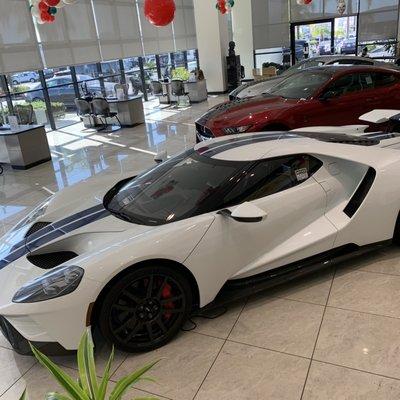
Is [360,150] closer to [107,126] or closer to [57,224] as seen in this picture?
[57,224]

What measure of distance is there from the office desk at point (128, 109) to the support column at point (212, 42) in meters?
4.43

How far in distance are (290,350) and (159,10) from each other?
16.9ft

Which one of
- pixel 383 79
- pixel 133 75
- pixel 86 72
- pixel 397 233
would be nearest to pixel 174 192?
pixel 397 233

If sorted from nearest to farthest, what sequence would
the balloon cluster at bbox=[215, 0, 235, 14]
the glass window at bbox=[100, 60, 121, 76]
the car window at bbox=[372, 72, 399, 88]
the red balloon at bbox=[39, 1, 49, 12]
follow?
the car window at bbox=[372, 72, 399, 88] < the red balloon at bbox=[39, 1, 49, 12] < the balloon cluster at bbox=[215, 0, 235, 14] < the glass window at bbox=[100, 60, 121, 76]

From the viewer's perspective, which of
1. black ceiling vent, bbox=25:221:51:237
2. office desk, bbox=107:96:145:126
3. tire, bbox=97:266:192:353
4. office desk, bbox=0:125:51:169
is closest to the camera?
tire, bbox=97:266:192:353

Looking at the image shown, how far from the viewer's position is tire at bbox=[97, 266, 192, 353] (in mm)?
2100

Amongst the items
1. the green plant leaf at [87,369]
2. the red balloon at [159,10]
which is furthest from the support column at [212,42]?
the green plant leaf at [87,369]

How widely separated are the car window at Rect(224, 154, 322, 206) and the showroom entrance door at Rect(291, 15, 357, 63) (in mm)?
13639

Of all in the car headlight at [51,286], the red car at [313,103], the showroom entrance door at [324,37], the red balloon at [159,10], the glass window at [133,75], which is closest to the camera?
the car headlight at [51,286]

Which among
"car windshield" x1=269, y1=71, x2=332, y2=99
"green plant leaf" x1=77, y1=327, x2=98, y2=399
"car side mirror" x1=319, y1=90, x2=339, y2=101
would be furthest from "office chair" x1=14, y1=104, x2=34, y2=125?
"green plant leaf" x1=77, y1=327, x2=98, y2=399

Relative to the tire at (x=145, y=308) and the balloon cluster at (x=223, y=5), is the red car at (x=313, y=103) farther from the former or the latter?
the balloon cluster at (x=223, y=5)

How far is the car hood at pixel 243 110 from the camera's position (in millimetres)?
5184

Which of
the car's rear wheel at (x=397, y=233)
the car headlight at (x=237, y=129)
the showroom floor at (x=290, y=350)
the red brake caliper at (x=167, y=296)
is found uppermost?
the car headlight at (x=237, y=129)

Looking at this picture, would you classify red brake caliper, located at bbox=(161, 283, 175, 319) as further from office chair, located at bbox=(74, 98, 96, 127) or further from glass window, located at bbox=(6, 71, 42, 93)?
glass window, located at bbox=(6, 71, 42, 93)
